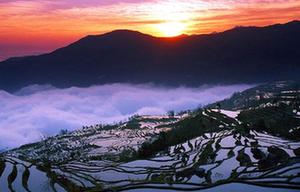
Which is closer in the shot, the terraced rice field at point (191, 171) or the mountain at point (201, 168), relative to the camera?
the terraced rice field at point (191, 171)

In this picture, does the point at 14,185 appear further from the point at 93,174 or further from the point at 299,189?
the point at 299,189

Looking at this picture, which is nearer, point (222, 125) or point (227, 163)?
point (227, 163)

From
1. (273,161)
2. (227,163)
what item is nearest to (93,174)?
(227,163)

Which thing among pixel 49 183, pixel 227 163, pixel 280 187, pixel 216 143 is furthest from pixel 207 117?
pixel 280 187

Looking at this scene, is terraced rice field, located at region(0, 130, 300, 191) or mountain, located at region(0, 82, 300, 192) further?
mountain, located at region(0, 82, 300, 192)

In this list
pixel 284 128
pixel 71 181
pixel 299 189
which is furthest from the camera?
pixel 284 128

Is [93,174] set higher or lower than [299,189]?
lower

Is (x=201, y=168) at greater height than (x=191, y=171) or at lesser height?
greater

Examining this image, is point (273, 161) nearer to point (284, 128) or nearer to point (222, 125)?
point (284, 128)

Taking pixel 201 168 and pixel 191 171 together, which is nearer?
pixel 191 171

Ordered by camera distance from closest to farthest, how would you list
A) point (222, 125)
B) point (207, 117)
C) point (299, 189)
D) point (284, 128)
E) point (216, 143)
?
point (299, 189) < point (216, 143) < point (284, 128) < point (222, 125) < point (207, 117)
